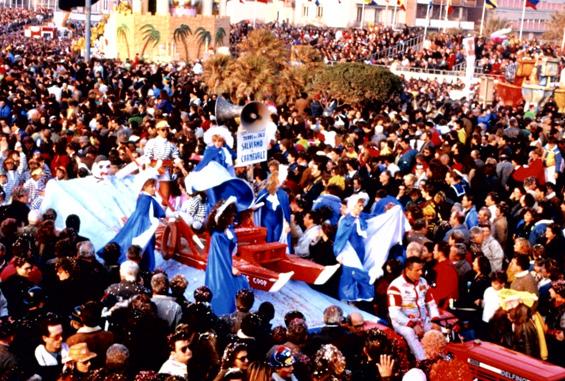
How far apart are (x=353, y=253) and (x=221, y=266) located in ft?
6.80

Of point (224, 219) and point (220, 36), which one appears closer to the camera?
point (224, 219)

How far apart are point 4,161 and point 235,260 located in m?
4.26

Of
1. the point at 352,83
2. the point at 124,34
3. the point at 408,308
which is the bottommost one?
the point at 124,34

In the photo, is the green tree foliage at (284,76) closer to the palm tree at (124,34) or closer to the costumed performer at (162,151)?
the costumed performer at (162,151)

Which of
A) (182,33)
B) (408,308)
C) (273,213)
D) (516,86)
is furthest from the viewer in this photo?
(182,33)

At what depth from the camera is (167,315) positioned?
698cm

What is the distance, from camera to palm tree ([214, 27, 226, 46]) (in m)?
45.6

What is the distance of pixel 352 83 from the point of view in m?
26.2

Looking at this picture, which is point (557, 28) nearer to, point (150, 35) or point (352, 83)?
point (150, 35)

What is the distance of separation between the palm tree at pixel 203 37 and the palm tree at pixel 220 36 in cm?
46

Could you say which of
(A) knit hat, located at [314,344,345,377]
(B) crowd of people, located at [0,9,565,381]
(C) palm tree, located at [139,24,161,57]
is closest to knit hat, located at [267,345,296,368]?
(B) crowd of people, located at [0,9,565,381]

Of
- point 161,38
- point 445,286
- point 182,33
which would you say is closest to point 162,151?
point 445,286

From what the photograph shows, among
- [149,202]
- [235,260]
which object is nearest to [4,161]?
[149,202]

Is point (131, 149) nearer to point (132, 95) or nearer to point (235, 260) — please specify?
point (235, 260)
